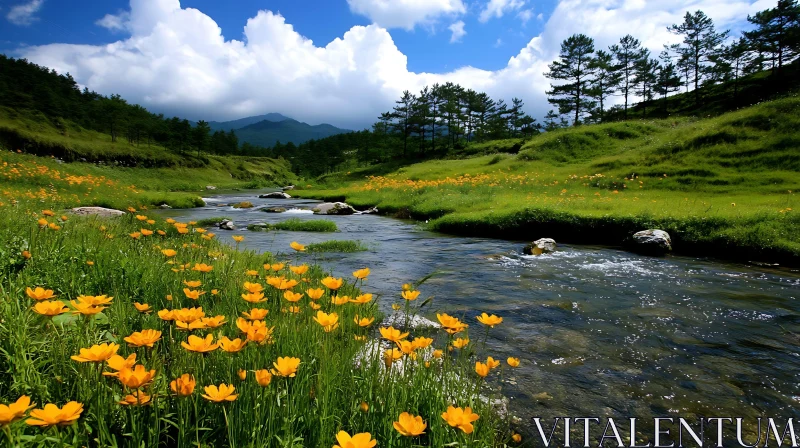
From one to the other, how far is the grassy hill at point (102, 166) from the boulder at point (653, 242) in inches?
924

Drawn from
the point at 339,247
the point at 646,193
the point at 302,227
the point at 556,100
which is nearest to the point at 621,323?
the point at 339,247

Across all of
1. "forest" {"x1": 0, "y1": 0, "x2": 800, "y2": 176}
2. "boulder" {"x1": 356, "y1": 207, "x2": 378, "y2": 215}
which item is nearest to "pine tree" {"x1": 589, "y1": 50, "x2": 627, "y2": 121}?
"forest" {"x1": 0, "y1": 0, "x2": 800, "y2": 176}

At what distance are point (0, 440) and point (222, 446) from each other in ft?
2.85

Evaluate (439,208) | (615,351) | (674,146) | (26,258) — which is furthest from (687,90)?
(26,258)

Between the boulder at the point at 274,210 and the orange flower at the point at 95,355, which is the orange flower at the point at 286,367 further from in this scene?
the boulder at the point at 274,210

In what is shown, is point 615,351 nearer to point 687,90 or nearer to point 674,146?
point 674,146

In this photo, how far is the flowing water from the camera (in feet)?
14.2

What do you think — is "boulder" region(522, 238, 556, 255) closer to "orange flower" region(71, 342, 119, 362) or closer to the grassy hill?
"orange flower" region(71, 342, 119, 362)

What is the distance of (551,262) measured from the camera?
11.1m

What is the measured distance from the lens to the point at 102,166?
2317 inches

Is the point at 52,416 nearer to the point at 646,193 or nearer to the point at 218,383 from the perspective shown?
the point at 218,383

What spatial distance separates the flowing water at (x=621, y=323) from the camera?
4.34 metres

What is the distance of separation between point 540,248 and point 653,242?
3.64 meters

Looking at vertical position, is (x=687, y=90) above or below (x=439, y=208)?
above
